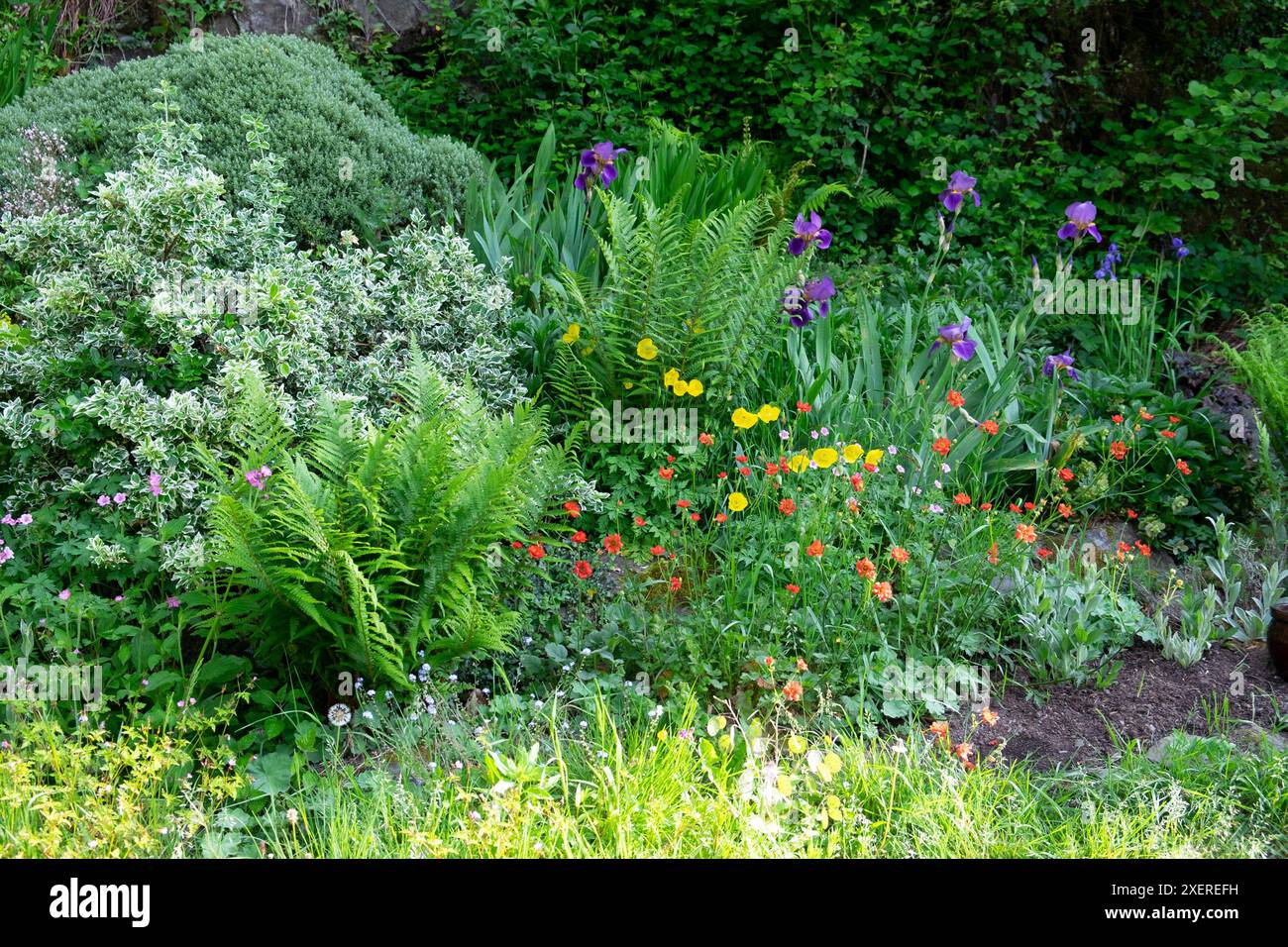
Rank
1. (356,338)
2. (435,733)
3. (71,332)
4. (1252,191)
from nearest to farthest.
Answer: (435,733)
(71,332)
(356,338)
(1252,191)

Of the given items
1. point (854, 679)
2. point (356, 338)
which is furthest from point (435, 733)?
point (356, 338)

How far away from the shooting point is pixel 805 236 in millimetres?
4633

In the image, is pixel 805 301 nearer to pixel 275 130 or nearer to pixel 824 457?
pixel 824 457

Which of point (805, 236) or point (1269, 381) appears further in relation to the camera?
point (805, 236)

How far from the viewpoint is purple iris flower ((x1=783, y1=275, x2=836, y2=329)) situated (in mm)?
4445

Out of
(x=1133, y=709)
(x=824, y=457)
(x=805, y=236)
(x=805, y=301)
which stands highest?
(x=805, y=236)

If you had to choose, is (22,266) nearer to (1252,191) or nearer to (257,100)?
(257,100)

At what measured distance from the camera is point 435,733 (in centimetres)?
310

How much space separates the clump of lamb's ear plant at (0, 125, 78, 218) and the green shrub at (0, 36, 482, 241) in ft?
0.25

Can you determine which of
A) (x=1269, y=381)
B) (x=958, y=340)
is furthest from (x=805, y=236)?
(x=1269, y=381)

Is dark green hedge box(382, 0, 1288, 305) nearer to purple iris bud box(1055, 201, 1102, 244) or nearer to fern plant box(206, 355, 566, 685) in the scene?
purple iris bud box(1055, 201, 1102, 244)

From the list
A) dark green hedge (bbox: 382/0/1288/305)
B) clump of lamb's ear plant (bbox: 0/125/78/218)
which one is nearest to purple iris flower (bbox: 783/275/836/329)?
dark green hedge (bbox: 382/0/1288/305)

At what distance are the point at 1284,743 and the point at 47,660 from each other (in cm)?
370

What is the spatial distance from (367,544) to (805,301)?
7.13 feet
